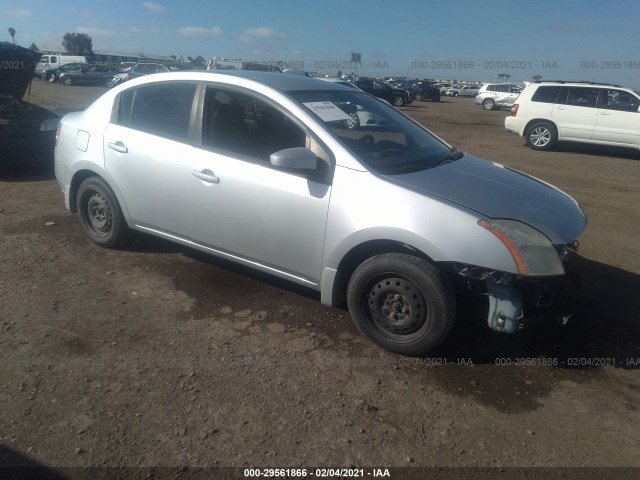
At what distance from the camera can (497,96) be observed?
33.7 m

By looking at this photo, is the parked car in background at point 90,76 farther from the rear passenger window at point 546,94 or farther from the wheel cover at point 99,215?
the wheel cover at point 99,215

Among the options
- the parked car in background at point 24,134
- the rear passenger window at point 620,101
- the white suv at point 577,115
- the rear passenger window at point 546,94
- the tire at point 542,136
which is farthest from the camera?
the tire at point 542,136

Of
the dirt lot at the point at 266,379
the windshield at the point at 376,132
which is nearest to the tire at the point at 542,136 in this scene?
the dirt lot at the point at 266,379

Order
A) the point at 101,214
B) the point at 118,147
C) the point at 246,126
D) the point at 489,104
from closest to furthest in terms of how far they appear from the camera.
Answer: the point at 246,126 → the point at 118,147 → the point at 101,214 → the point at 489,104

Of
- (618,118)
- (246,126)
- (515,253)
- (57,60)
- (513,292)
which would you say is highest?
(57,60)

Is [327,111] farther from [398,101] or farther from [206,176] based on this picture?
[398,101]

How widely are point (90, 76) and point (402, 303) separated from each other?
119ft

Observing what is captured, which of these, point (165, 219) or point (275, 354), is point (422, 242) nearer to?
point (275, 354)

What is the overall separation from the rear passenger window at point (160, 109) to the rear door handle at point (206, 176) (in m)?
0.38

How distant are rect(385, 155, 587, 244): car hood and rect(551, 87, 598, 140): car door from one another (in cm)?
1091

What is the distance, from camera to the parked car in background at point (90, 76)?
110ft

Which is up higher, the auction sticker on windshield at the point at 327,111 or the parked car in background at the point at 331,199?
the auction sticker on windshield at the point at 327,111

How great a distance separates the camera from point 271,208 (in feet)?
12.0

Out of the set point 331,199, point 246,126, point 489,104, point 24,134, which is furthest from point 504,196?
point 489,104
